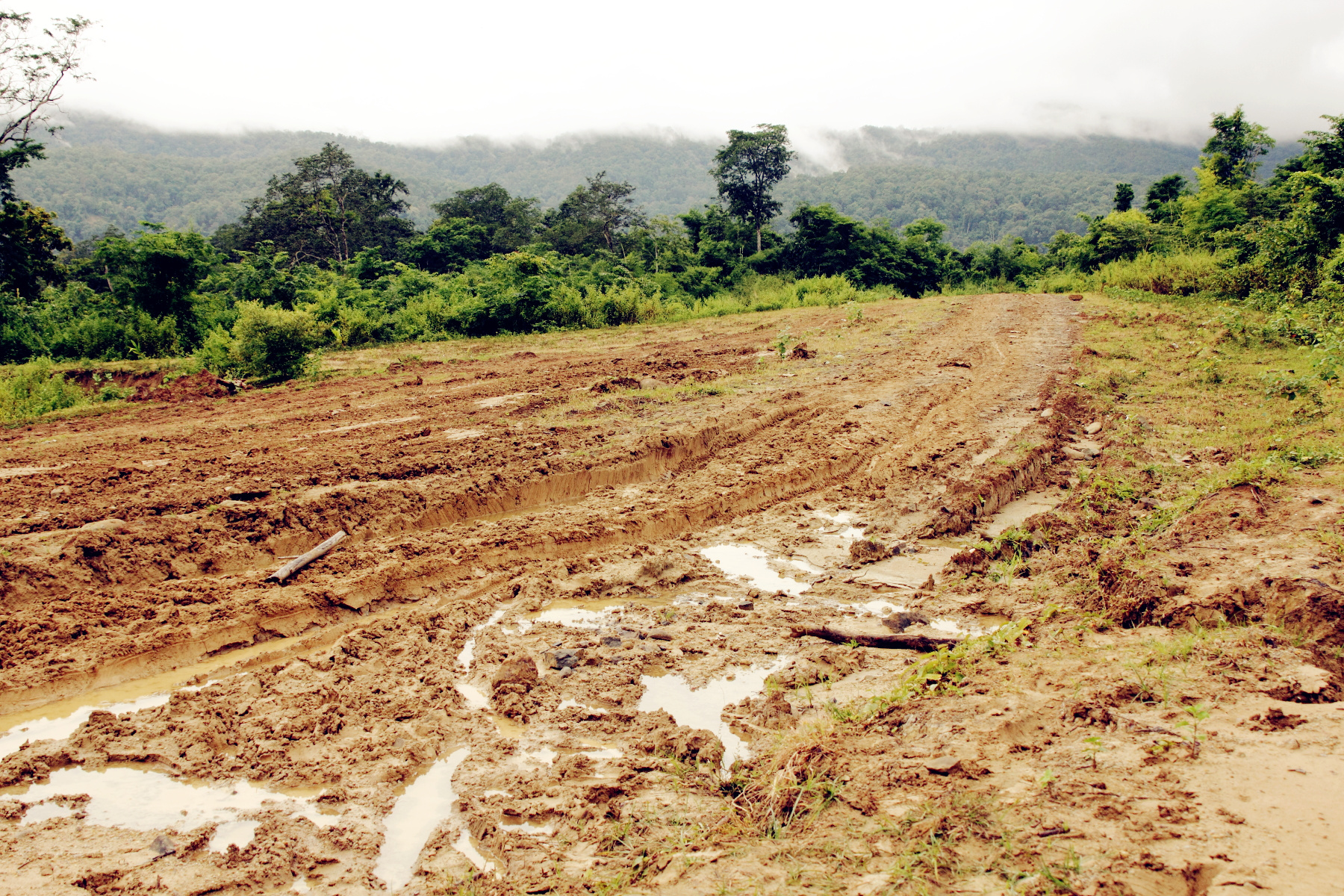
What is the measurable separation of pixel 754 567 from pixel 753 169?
31609 millimetres

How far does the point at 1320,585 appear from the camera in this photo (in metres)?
3.21

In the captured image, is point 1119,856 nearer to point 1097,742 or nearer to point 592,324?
point 1097,742

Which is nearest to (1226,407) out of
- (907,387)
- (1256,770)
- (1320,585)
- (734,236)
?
(907,387)

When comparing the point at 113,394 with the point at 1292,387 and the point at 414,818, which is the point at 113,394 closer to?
the point at 414,818

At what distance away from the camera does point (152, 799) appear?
2947mm

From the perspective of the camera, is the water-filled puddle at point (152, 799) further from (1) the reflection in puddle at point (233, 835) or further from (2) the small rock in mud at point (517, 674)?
(2) the small rock in mud at point (517, 674)

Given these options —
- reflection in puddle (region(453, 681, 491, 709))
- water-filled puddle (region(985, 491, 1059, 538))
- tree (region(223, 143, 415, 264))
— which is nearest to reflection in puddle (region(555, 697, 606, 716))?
reflection in puddle (region(453, 681, 491, 709))

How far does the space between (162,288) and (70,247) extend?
8.44 m

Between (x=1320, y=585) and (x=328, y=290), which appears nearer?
(x=1320, y=585)

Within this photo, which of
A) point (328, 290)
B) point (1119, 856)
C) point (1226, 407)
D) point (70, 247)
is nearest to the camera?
point (1119, 856)

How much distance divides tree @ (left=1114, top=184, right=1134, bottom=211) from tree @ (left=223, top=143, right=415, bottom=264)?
120 ft

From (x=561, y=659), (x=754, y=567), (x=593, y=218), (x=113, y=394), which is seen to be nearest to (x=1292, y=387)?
(x=754, y=567)

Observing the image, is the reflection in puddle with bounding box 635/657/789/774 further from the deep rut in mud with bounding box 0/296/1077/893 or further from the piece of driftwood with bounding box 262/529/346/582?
the piece of driftwood with bounding box 262/529/346/582

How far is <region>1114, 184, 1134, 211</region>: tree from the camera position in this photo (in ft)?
98.8
